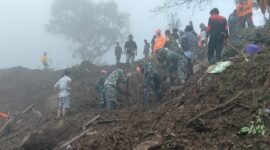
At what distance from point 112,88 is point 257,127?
7.06 metres

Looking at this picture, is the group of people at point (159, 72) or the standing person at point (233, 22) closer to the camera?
the group of people at point (159, 72)

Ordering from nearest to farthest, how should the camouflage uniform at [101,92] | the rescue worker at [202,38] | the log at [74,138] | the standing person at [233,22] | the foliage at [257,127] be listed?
the foliage at [257,127], the log at [74,138], the camouflage uniform at [101,92], the rescue worker at [202,38], the standing person at [233,22]

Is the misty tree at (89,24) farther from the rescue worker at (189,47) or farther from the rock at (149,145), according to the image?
the rock at (149,145)

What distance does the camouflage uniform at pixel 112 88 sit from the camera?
47.2ft

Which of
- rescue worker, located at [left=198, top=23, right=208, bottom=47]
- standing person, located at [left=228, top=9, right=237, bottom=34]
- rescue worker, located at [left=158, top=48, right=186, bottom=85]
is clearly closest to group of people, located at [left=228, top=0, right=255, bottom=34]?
standing person, located at [left=228, top=9, right=237, bottom=34]

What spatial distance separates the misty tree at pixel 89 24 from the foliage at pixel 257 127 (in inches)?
1606

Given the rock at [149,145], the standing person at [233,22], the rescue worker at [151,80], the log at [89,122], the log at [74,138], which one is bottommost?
the log at [74,138]

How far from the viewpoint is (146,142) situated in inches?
327

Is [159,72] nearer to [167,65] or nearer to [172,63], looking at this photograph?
[167,65]

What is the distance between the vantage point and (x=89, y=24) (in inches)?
1992

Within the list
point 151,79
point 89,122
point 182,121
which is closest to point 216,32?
point 151,79

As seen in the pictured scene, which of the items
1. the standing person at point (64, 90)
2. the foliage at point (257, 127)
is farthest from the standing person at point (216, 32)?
the foliage at point (257, 127)

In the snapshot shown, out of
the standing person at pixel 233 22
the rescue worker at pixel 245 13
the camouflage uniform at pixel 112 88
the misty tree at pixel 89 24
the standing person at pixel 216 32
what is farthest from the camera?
the misty tree at pixel 89 24

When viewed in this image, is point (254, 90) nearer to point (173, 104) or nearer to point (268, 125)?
point (268, 125)
